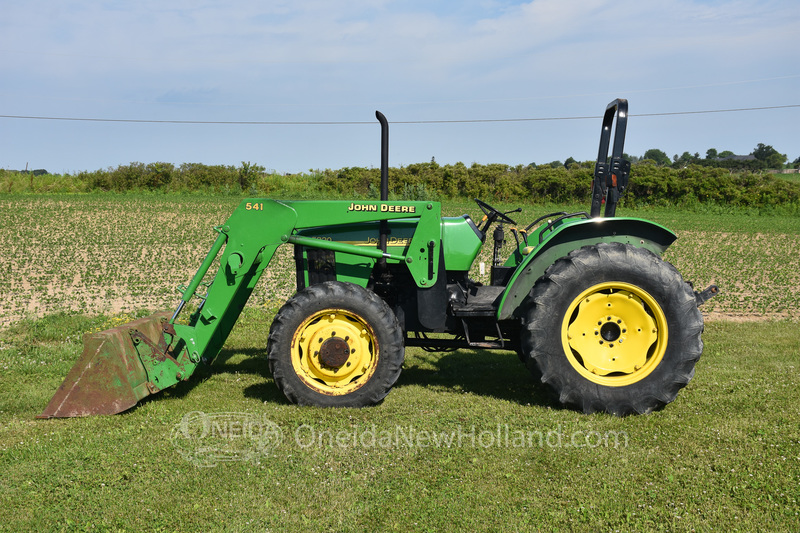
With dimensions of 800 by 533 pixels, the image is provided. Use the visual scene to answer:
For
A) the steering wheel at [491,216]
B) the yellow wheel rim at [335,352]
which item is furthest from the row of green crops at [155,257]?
the yellow wheel rim at [335,352]

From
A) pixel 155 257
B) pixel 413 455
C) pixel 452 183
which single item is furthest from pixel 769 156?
pixel 413 455

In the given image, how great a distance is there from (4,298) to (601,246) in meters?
9.61

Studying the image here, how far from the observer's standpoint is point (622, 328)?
5.30m

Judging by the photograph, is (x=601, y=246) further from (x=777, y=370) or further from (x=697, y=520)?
(x=777, y=370)

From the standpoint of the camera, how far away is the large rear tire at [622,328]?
516cm

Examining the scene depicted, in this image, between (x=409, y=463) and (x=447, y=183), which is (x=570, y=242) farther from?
(x=447, y=183)

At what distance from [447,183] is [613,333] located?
2708cm

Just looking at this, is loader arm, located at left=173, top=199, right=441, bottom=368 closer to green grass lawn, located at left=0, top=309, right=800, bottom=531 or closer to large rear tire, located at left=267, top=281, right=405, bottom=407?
large rear tire, located at left=267, top=281, right=405, bottom=407

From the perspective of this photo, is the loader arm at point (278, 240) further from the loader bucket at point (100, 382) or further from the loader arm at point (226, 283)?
the loader bucket at point (100, 382)

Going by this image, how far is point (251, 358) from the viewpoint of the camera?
284 inches

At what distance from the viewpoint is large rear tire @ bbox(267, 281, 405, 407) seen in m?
5.32

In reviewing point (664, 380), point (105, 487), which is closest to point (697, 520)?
point (664, 380)

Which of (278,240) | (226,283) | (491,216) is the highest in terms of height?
(491,216)

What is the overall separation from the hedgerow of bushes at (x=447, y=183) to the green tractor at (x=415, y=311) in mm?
22736
